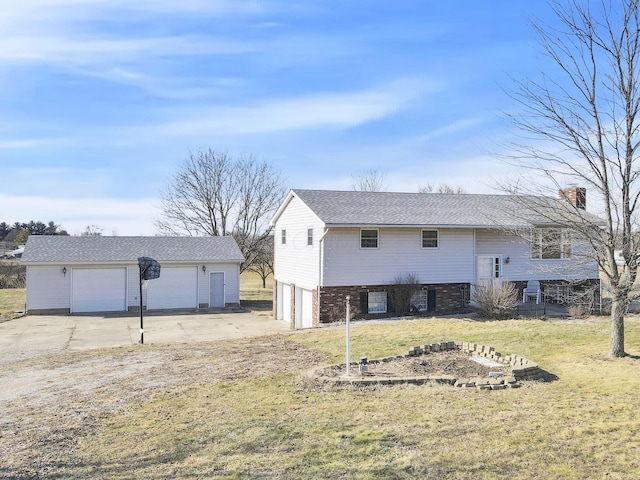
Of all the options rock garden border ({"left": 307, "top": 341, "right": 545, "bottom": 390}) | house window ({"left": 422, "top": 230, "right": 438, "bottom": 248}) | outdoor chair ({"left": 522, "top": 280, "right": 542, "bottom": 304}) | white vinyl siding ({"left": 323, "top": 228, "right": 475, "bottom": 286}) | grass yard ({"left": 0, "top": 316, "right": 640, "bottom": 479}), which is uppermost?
house window ({"left": 422, "top": 230, "right": 438, "bottom": 248})

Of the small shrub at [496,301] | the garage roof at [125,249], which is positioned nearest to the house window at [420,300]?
the small shrub at [496,301]

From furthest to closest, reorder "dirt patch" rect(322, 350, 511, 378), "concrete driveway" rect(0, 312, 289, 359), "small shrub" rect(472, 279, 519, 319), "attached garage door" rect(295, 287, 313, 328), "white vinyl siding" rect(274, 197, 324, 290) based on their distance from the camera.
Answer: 1. "attached garage door" rect(295, 287, 313, 328)
2. "white vinyl siding" rect(274, 197, 324, 290)
3. "small shrub" rect(472, 279, 519, 319)
4. "concrete driveway" rect(0, 312, 289, 359)
5. "dirt patch" rect(322, 350, 511, 378)

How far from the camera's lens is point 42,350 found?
15.4 meters

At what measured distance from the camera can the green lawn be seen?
567 centimetres

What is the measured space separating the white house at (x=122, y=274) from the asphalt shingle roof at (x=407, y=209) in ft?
28.7

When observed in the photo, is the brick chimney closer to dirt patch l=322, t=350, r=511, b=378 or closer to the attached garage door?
dirt patch l=322, t=350, r=511, b=378

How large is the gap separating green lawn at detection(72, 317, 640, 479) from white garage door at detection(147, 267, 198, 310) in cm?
1838

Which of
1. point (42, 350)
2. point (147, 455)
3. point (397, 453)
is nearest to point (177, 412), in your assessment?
point (147, 455)

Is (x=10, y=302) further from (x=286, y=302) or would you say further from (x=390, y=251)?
(x=390, y=251)

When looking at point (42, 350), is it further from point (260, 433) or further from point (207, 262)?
point (207, 262)

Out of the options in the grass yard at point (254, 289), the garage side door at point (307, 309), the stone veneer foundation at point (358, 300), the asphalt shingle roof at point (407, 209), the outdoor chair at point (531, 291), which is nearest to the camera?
the stone veneer foundation at point (358, 300)

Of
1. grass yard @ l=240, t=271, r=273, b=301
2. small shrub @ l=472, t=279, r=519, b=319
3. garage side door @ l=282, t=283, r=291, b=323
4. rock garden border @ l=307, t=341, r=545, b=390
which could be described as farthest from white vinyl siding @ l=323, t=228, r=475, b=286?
grass yard @ l=240, t=271, r=273, b=301

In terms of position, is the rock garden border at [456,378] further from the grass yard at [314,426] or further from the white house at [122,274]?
the white house at [122,274]

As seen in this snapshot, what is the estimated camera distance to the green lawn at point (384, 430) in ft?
18.6
